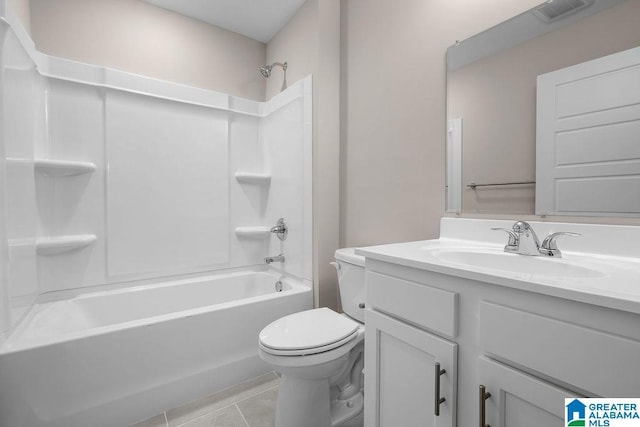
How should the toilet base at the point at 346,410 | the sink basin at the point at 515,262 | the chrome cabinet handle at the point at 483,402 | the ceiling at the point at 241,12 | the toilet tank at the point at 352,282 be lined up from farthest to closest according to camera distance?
the ceiling at the point at 241,12 → the toilet tank at the point at 352,282 → the toilet base at the point at 346,410 → the sink basin at the point at 515,262 → the chrome cabinet handle at the point at 483,402

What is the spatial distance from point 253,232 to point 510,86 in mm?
2024

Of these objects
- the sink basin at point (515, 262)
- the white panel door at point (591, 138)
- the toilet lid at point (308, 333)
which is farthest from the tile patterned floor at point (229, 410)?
the white panel door at point (591, 138)

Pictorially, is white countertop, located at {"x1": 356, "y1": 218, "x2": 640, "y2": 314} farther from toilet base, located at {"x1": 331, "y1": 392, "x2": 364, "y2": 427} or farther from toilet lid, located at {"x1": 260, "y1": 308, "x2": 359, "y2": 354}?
toilet base, located at {"x1": 331, "y1": 392, "x2": 364, "y2": 427}

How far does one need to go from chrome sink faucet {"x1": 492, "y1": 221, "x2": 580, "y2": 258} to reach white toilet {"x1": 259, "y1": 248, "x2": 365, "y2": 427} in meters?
0.68

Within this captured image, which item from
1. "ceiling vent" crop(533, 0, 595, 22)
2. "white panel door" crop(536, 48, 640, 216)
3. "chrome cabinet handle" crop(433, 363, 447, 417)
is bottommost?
"chrome cabinet handle" crop(433, 363, 447, 417)

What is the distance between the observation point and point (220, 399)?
63.9 inches

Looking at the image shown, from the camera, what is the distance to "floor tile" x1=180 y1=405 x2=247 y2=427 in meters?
1.44

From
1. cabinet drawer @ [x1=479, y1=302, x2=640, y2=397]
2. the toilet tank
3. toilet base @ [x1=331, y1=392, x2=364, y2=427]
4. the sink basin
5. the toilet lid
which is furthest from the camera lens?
the toilet tank

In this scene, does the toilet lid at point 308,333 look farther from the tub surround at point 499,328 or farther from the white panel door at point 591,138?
the white panel door at point 591,138

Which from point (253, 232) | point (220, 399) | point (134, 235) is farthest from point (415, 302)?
point (134, 235)

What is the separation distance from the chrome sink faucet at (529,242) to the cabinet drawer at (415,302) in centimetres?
44

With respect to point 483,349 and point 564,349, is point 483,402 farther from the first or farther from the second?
point 564,349

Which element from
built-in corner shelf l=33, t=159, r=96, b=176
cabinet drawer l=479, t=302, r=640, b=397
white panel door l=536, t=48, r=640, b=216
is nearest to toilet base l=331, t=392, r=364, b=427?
cabinet drawer l=479, t=302, r=640, b=397

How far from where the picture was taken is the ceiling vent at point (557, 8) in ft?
3.38
